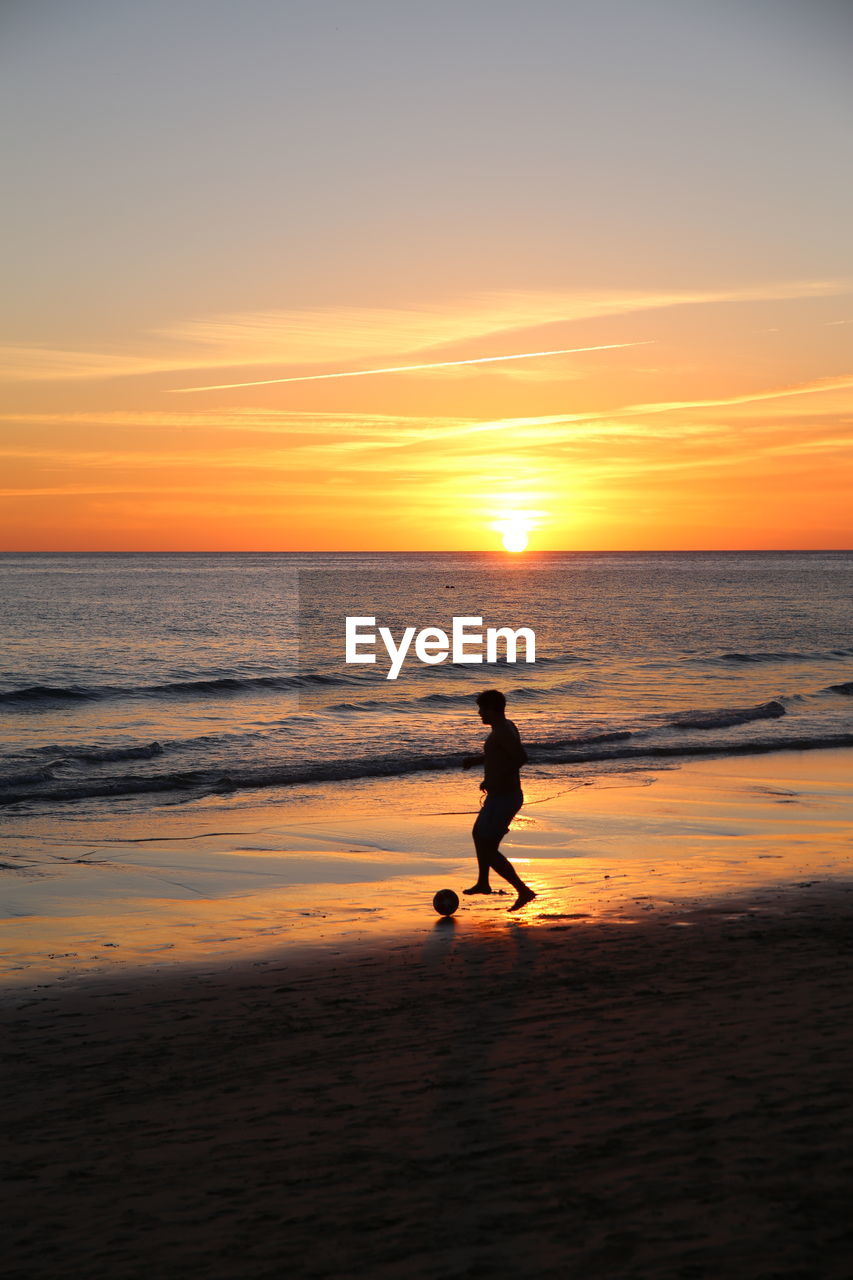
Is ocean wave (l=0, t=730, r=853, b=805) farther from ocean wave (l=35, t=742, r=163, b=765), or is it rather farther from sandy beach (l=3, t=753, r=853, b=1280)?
sandy beach (l=3, t=753, r=853, b=1280)

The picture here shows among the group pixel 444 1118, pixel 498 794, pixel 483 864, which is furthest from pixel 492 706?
pixel 444 1118

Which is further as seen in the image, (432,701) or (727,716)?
(432,701)

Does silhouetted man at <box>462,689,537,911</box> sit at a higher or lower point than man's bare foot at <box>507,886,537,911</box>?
higher

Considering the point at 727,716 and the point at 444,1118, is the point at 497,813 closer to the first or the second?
the point at 444,1118

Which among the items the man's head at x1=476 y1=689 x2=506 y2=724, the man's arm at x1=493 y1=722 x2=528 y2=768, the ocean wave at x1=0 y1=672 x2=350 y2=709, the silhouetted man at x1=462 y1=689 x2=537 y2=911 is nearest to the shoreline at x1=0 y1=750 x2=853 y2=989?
the silhouetted man at x1=462 y1=689 x2=537 y2=911

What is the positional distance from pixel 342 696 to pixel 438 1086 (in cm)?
2664

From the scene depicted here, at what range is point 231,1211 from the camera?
15.0 ft

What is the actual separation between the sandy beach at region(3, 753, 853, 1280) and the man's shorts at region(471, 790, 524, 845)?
759 millimetres

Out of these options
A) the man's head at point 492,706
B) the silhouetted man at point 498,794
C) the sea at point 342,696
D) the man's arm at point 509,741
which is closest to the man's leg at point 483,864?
the silhouetted man at point 498,794

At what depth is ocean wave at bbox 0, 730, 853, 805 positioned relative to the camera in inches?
715

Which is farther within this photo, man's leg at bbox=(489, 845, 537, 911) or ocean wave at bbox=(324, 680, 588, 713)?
ocean wave at bbox=(324, 680, 588, 713)

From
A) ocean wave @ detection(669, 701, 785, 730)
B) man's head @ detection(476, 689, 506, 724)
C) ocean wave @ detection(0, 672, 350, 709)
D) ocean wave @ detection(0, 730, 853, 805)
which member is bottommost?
ocean wave @ detection(0, 730, 853, 805)

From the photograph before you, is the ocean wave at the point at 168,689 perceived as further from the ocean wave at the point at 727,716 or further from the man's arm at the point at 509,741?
the man's arm at the point at 509,741

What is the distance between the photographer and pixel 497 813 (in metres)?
9.80
